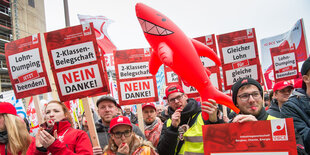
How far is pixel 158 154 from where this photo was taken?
9.42 ft

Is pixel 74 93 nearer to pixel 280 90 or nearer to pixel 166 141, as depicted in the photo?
pixel 166 141

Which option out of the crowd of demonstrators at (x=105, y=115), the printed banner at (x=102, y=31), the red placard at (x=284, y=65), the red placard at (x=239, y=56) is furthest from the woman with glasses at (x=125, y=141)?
the red placard at (x=284, y=65)

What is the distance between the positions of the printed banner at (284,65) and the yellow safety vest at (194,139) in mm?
4454

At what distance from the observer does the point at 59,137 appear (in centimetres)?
260

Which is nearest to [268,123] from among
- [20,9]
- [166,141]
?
[166,141]

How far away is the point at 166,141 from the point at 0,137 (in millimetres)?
2181

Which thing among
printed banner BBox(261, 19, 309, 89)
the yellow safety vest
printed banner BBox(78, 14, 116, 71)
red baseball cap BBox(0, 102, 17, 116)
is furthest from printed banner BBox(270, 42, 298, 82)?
red baseball cap BBox(0, 102, 17, 116)

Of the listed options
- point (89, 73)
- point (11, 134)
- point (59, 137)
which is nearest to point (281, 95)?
point (89, 73)

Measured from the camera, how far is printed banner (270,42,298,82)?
20.0ft

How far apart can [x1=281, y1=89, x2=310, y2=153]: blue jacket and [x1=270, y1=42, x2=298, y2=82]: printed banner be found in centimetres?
424

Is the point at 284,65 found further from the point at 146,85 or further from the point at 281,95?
the point at 146,85

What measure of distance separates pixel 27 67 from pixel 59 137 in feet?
7.93

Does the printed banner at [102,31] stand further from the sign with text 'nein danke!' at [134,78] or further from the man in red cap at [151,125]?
the man in red cap at [151,125]

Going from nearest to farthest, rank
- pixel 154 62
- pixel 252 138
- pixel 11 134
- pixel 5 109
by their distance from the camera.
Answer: pixel 252 138 < pixel 11 134 < pixel 5 109 < pixel 154 62
